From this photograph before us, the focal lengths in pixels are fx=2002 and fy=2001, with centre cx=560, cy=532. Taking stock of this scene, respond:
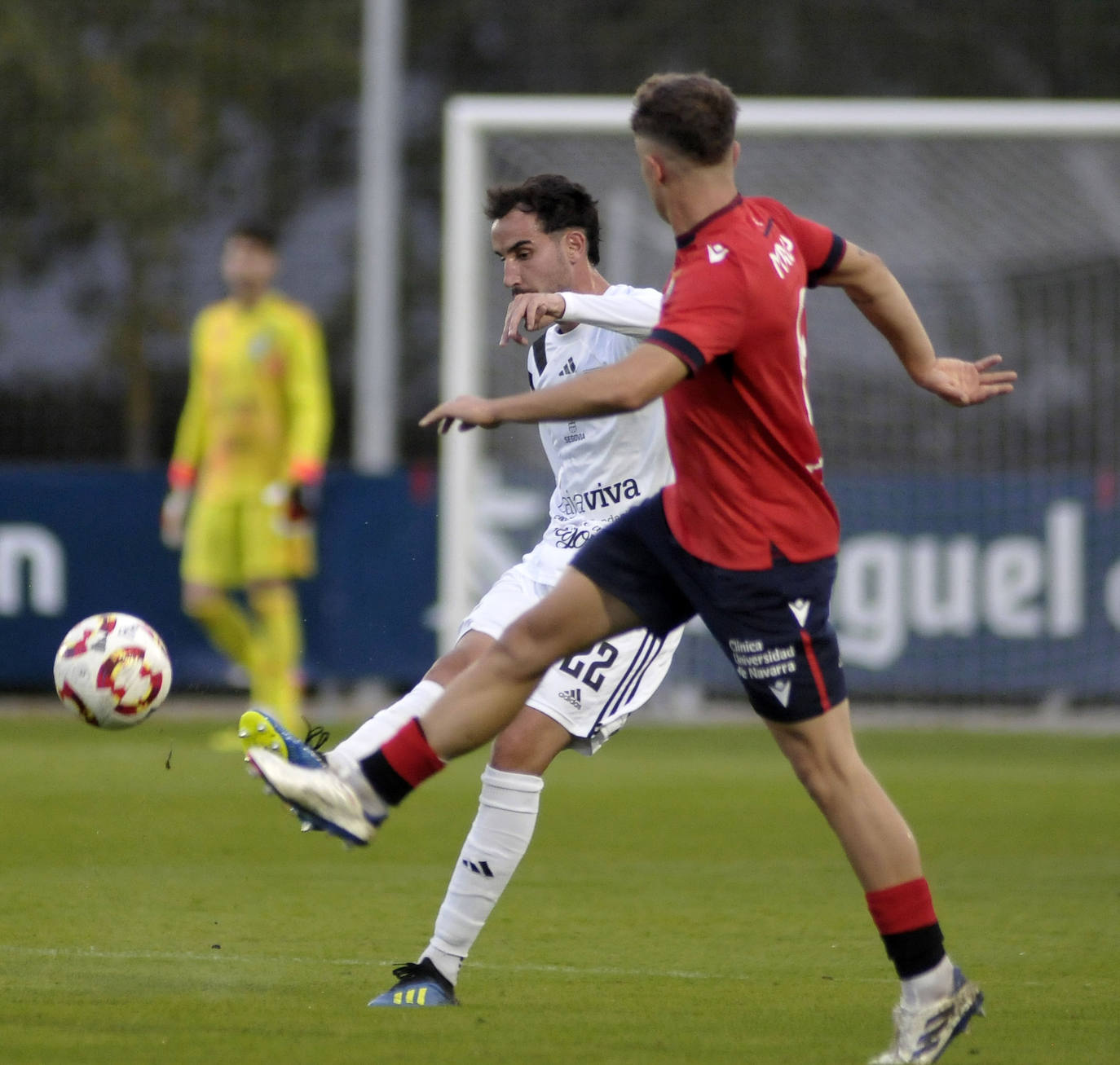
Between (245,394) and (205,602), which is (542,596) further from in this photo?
(245,394)

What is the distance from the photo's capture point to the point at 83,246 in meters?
15.6

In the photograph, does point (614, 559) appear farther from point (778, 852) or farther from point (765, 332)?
point (778, 852)

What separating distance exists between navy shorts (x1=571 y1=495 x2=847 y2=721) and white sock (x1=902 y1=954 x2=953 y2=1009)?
0.59 m

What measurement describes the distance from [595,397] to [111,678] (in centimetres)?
194

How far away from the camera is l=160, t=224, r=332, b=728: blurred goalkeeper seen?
10469 mm

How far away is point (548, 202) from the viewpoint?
533cm

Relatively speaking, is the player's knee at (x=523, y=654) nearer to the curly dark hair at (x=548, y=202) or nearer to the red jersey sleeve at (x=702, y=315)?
the red jersey sleeve at (x=702, y=315)

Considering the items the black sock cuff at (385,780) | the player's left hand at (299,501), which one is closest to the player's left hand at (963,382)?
the black sock cuff at (385,780)

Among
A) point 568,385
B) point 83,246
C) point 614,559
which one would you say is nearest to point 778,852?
point 614,559

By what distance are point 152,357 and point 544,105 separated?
190 inches

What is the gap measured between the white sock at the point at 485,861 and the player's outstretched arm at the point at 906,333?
1340mm

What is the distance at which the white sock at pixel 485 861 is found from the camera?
4770 mm

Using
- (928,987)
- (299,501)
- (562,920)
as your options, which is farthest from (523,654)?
(299,501)

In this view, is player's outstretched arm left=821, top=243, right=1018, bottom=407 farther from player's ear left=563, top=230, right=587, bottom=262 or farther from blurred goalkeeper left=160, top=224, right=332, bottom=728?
blurred goalkeeper left=160, top=224, right=332, bottom=728
